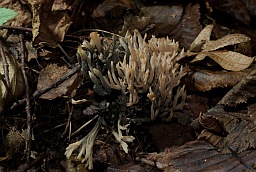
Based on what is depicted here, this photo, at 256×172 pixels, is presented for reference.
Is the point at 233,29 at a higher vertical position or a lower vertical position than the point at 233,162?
higher

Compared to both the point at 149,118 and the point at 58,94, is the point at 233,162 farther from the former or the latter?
the point at 58,94

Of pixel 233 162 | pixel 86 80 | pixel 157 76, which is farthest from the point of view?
pixel 86 80

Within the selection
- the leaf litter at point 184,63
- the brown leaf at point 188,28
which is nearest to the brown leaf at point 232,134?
the leaf litter at point 184,63

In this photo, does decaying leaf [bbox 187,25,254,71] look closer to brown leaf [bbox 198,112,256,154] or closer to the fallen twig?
brown leaf [bbox 198,112,256,154]

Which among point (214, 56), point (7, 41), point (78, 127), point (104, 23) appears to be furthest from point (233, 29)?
point (7, 41)

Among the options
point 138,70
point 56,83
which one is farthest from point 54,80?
point 138,70

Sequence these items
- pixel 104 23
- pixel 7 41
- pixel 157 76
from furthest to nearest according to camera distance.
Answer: pixel 104 23
pixel 7 41
pixel 157 76

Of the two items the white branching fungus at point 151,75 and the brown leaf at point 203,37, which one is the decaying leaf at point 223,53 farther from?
the white branching fungus at point 151,75
